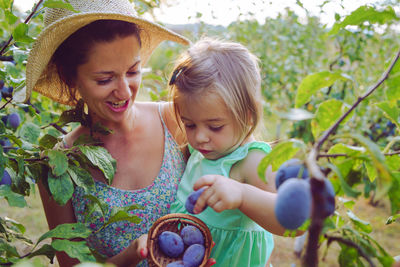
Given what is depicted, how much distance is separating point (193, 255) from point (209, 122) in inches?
18.7

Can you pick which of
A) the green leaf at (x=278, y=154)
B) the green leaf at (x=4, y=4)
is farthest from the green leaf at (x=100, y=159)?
the green leaf at (x=278, y=154)

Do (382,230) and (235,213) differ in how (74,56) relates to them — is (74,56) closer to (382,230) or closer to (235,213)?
(235,213)

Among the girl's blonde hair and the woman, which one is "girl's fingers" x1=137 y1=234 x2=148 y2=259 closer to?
the woman

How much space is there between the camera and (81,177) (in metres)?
1.11

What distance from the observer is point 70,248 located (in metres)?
0.78

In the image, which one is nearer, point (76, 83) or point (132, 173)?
point (76, 83)

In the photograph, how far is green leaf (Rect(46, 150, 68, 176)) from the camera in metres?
0.99

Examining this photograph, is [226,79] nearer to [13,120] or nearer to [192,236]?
[192,236]

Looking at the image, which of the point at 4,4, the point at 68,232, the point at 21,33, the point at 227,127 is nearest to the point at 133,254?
the point at 68,232

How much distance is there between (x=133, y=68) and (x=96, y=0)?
0.96ft

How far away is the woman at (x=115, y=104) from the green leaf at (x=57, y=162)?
348 mm

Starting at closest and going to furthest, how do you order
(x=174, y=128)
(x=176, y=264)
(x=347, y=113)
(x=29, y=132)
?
(x=347, y=113)
(x=176, y=264)
(x=29, y=132)
(x=174, y=128)

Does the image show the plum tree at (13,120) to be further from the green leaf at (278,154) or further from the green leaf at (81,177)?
the green leaf at (278,154)

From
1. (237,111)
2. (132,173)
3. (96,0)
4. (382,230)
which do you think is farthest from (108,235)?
(382,230)
